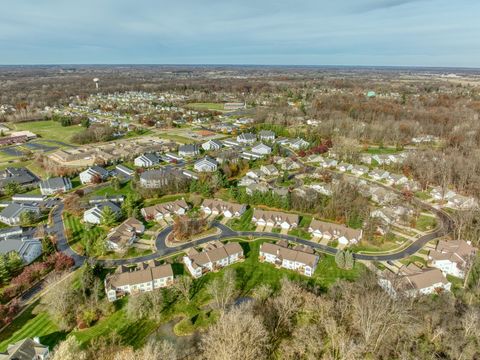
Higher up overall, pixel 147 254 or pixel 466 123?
pixel 466 123

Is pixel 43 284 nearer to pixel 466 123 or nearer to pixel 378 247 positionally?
pixel 378 247

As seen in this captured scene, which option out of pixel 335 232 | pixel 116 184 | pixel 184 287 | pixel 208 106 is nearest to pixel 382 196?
pixel 335 232


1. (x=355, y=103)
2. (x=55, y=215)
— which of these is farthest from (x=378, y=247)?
(x=355, y=103)

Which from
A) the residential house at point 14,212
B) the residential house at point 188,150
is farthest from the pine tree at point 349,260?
the residential house at point 188,150

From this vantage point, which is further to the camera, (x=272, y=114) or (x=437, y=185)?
(x=272, y=114)

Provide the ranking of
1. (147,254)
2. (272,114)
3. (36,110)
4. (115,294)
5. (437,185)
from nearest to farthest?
1. (115,294)
2. (147,254)
3. (437,185)
4. (272,114)
5. (36,110)

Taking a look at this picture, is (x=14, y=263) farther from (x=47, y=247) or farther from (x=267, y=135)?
(x=267, y=135)

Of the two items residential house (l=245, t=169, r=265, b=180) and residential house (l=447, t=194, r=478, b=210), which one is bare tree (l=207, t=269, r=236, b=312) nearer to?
residential house (l=245, t=169, r=265, b=180)
